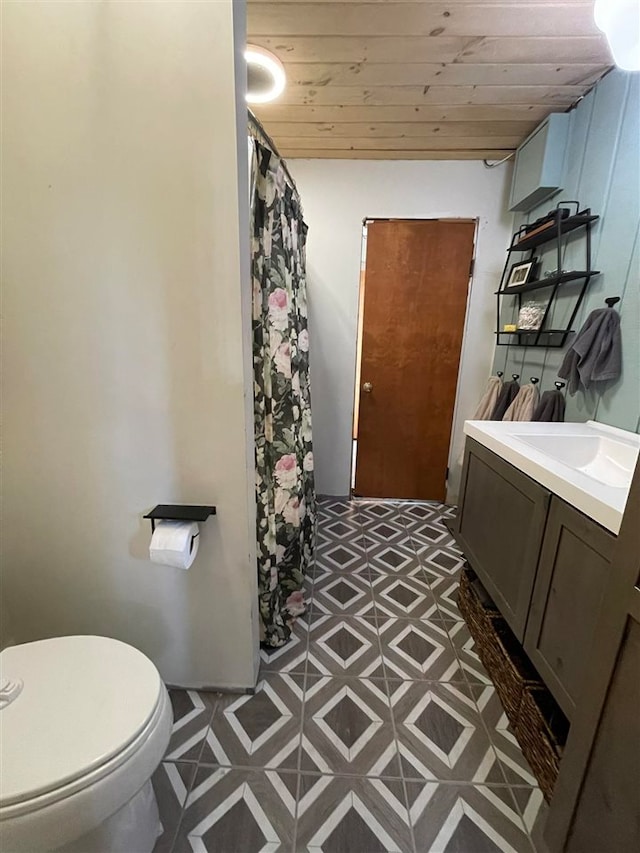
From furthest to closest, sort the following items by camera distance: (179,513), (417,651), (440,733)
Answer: (417,651) → (440,733) → (179,513)

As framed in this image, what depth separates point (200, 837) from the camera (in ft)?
3.18

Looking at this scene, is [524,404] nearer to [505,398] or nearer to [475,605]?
[505,398]

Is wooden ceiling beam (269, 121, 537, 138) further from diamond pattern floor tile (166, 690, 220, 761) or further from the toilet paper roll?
diamond pattern floor tile (166, 690, 220, 761)

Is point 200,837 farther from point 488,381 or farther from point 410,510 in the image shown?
point 488,381

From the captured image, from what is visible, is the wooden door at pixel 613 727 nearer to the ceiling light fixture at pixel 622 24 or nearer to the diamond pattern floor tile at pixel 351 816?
the diamond pattern floor tile at pixel 351 816

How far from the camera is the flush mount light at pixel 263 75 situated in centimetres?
153

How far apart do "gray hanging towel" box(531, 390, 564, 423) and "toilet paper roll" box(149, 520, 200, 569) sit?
1743 mm

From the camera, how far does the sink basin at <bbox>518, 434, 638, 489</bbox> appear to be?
4.53 feet

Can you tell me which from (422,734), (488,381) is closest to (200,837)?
(422,734)

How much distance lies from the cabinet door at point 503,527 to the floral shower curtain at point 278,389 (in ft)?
2.54

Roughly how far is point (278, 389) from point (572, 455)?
47.8 inches

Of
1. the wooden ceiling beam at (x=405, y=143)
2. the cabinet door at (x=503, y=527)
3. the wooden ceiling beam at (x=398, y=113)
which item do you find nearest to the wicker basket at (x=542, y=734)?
the cabinet door at (x=503, y=527)

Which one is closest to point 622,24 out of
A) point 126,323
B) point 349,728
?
point 126,323

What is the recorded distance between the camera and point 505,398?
2.27 metres
